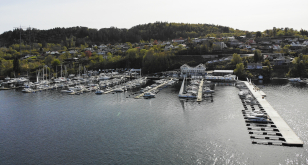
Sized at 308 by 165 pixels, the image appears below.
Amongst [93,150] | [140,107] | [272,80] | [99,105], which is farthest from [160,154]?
[272,80]

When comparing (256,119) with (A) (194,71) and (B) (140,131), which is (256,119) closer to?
(B) (140,131)

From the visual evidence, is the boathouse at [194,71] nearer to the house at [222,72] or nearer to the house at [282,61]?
the house at [222,72]

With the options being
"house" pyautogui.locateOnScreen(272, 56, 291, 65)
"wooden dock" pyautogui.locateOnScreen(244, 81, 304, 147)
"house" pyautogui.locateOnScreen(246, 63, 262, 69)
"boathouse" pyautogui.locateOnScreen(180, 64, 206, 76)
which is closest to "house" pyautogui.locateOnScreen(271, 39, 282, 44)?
"house" pyautogui.locateOnScreen(272, 56, 291, 65)

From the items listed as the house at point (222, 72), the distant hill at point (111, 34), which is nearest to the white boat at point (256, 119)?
the house at point (222, 72)

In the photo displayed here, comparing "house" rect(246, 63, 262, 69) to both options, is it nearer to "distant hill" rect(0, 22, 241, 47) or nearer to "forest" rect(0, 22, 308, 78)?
"forest" rect(0, 22, 308, 78)

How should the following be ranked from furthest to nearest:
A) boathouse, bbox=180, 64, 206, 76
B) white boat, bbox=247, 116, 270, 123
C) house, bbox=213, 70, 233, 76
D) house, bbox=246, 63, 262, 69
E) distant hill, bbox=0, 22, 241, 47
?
1. distant hill, bbox=0, 22, 241, 47
2. boathouse, bbox=180, 64, 206, 76
3. house, bbox=246, 63, 262, 69
4. house, bbox=213, 70, 233, 76
5. white boat, bbox=247, 116, 270, 123

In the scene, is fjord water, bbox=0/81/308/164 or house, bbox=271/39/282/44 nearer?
fjord water, bbox=0/81/308/164
